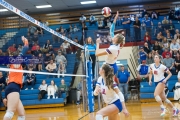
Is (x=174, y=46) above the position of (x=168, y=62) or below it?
above

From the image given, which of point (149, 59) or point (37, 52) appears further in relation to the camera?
point (149, 59)

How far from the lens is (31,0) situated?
767 inches

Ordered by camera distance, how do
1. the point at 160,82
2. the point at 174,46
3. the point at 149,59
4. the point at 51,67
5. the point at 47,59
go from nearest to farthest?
1. the point at 160,82
2. the point at 51,67
3. the point at 47,59
4. the point at 149,59
5. the point at 174,46

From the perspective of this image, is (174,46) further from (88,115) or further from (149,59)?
(88,115)

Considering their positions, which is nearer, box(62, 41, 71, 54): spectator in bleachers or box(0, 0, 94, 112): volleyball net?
box(0, 0, 94, 112): volleyball net

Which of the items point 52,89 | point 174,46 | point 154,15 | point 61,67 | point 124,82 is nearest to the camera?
point 61,67

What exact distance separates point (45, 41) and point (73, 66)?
3.39 m

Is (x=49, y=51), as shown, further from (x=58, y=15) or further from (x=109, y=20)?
(x=58, y=15)

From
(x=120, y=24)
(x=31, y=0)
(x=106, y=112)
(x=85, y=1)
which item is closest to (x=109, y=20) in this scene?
(x=120, y=24)

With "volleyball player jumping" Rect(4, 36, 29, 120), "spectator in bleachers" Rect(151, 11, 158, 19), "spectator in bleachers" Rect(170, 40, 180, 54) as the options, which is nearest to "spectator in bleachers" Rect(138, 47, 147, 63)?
"spectator in bleachers" Rect(170, 40, 180, 54)

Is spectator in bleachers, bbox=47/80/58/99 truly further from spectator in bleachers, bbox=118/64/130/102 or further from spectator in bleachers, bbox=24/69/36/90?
spectator in bleachers, bbox=118/64/130/102

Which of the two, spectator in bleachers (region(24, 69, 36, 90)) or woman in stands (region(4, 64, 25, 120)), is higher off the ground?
woman in stands (region(4, 64, 25, 120))

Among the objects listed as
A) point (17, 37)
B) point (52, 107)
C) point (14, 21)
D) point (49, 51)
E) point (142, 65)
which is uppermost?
point (14, 21)

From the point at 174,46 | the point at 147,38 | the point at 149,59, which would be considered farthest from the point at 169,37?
the point at 149,59
